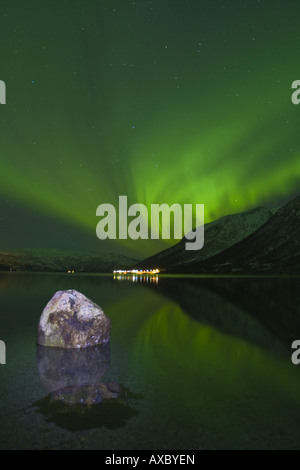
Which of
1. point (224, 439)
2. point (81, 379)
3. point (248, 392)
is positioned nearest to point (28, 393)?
point (81, 379)

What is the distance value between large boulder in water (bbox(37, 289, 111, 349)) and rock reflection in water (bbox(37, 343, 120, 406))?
1.26ft

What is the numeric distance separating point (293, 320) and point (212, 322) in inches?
230

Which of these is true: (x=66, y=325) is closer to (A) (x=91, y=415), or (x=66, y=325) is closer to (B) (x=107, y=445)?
(A) (x=91, y=415)

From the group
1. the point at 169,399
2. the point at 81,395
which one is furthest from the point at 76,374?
the point at 169,399

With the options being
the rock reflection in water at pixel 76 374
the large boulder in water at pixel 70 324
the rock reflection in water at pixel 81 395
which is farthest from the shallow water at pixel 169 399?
the large boulder in water at pixel 70 324

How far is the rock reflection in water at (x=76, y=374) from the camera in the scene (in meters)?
8.13

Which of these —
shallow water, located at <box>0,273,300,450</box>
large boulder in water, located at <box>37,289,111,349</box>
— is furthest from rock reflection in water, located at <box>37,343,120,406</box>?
large boulder in water, located at <box>37,289,111,349</box>

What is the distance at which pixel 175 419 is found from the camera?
6.94m

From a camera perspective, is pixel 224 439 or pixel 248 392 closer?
pixel 224 439

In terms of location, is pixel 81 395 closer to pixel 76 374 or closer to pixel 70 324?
pixel 76 374

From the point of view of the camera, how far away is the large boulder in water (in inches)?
530

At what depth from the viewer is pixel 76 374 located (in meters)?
9.97

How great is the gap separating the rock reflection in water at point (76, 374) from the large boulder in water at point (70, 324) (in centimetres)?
38

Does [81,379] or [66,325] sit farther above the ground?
[66,325]
